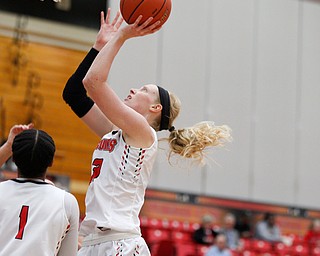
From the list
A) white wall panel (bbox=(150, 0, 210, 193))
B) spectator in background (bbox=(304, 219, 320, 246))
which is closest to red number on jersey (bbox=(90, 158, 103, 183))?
white wall panel (bbox=(150, 0, 210, 193))

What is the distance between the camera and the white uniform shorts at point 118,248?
12.2 feet

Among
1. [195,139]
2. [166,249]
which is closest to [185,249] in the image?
[166,249]

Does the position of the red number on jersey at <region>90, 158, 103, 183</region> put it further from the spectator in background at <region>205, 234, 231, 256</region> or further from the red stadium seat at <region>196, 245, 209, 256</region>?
the red stadium seat at <region>196, 245, 209, 256</region>

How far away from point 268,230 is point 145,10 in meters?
12.2

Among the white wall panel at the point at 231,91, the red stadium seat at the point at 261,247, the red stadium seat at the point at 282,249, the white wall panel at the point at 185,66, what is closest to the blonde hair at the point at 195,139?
the red stadium seat at the point at 261,247

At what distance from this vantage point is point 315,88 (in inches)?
689

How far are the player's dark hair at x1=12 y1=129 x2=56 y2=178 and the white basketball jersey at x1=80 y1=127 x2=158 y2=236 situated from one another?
529 millimetres

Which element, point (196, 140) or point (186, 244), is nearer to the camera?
point (196, 140)

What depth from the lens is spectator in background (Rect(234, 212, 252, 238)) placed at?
50.2ft

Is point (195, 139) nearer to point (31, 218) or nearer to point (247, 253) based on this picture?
point (31, 218)

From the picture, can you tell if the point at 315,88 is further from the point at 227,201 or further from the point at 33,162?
the point at 33,162

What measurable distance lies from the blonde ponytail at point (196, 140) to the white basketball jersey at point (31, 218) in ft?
3.22

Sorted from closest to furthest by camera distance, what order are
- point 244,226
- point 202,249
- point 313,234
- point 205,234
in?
1. point 202,249
2. point 205,234
3. point 244,226
4. point 313,234

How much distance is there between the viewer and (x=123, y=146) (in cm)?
389
